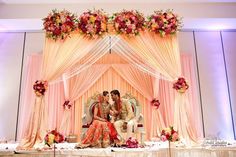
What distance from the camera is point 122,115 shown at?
15.8 ft

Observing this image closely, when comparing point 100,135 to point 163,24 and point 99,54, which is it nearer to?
point 99,54

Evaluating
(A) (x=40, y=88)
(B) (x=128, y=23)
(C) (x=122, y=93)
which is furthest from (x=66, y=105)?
(B) (x=128, y=23)

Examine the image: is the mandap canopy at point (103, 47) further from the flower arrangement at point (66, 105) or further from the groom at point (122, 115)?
the flower arrangement at point (66, 105)

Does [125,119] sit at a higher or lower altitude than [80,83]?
lower

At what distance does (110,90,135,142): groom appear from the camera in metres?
4.59

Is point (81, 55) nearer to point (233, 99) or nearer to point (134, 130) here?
point (134, 130)

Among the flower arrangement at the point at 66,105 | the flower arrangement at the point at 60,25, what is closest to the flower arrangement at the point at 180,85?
the flower arrangement at the point at 60,25

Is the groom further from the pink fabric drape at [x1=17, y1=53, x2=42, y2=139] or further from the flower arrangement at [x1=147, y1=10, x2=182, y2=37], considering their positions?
the pink fabric drape at [x1=17, y1=53, x2=42, y2=139]

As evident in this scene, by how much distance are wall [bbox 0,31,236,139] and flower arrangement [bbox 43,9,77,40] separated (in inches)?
91.6

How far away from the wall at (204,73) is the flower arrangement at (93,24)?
2603mm

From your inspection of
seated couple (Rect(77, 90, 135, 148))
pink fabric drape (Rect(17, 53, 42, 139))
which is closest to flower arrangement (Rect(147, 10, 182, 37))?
seated couple (Rect(77, 90, 135, 148))

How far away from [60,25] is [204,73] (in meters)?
3.95

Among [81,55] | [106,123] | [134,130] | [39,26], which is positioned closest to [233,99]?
[134,130]

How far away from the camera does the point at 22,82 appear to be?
6.23 m
